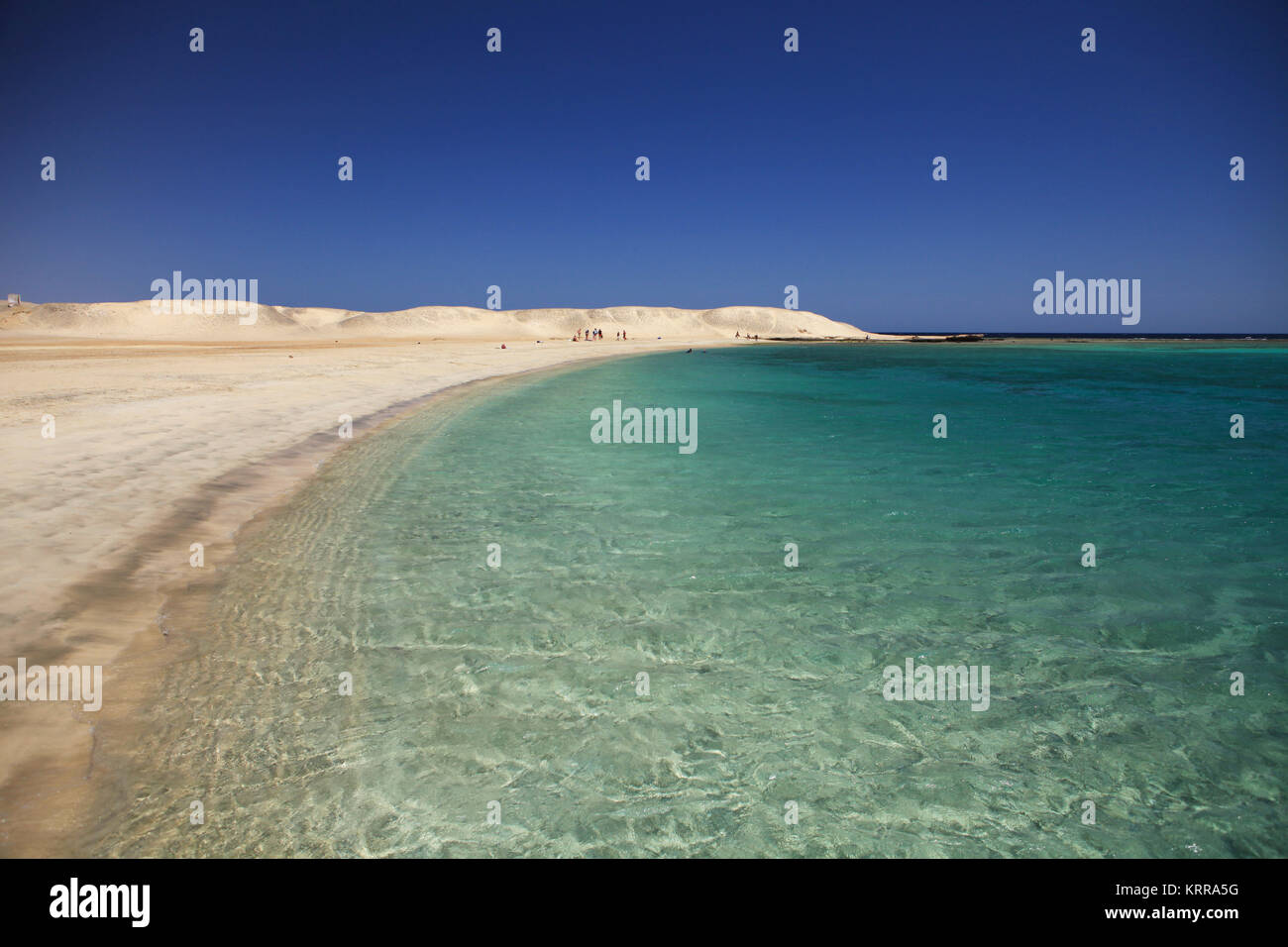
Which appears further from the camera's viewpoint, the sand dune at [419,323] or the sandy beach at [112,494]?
the sand dune at [419,323]

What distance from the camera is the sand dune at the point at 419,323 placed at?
89.5 m

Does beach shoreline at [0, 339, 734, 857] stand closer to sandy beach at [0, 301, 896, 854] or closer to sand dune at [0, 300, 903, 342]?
sandy beach at [0, 301, 896, 854]

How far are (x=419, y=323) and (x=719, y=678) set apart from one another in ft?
433

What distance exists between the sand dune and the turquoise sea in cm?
8004

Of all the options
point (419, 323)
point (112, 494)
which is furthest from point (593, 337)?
point (112, 494)

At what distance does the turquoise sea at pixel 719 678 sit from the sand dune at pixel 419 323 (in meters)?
80.0

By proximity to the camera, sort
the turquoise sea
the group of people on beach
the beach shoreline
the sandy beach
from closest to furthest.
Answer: the turquoise sea < the beach shoreline < the sandy beach < the group of people on beach

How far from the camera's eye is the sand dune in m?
89.5

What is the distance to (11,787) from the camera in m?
3.23

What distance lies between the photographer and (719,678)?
4.60m

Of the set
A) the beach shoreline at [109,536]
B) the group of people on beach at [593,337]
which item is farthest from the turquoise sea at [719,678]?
the group of people on beach at [593,337]

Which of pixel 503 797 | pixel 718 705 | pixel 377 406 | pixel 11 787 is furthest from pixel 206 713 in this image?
pixel 377 406

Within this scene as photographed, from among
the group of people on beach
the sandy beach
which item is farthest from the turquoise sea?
the group of people on beach

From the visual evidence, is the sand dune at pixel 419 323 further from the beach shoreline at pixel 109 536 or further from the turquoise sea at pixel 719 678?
the turquoise sea at pixel 719 678
